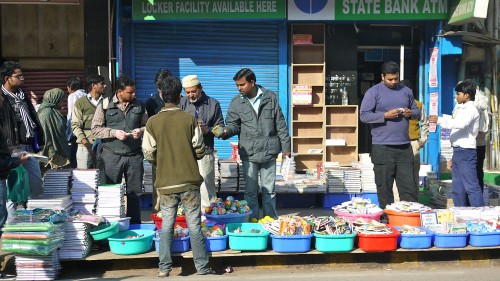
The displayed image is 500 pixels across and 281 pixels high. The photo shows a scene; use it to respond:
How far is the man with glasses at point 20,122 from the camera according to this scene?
25.9ft

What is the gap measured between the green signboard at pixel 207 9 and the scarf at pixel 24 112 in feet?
13.3

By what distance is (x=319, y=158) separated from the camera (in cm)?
1298

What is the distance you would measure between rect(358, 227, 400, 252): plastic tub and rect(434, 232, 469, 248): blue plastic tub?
48 centimetres

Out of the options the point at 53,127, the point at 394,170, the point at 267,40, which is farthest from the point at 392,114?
the point at 267,40

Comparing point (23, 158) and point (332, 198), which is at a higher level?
point (23, 158)

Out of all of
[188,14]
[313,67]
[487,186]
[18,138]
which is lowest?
[487,186]

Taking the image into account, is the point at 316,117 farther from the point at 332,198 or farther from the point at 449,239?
the point at 449,239

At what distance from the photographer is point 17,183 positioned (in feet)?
24.8

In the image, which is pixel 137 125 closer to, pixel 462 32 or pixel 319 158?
pixel 319 158

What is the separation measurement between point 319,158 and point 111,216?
5.76 m

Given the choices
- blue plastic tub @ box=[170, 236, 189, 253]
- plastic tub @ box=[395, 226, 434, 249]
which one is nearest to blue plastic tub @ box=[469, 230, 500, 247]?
plastic tub @ box=[395, 226, 434, 249]

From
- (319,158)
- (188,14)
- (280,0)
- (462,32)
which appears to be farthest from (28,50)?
(462,32)

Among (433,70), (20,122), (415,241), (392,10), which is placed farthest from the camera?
(433,70)

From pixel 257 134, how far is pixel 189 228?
191cm
